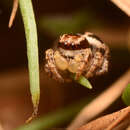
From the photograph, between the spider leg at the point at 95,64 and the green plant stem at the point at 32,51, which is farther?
the spider leg at the point at 95,64

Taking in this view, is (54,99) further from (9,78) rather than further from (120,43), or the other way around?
(120,43)

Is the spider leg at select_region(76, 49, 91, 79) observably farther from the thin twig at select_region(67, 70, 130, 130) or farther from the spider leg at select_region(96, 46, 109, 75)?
the thin twig at select_region(67, 70, 130, 130)

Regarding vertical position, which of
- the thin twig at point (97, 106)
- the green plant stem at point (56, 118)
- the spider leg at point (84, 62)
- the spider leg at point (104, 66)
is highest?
the spider leg at point (84, 62)

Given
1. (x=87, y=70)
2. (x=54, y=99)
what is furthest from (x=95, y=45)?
(x=54, y=99)

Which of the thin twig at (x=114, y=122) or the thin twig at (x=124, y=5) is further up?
the thin twig at (x=124, y=5)

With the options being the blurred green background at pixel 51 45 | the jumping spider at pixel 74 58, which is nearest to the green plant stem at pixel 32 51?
the jumping spider at pixel 74 58

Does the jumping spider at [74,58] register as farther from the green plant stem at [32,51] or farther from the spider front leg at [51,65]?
the green plant stem at [32,51]

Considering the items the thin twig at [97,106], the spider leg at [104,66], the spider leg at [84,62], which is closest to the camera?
the spider leg at [84,62]

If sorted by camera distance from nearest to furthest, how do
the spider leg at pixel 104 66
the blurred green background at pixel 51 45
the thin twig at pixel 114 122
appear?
the thin twig at pixel 114 122, the spider leg at pixel 104 66, the blurred green background at pixel 51 45

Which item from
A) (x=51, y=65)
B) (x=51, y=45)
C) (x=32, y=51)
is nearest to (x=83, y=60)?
(x=51, y=65)
